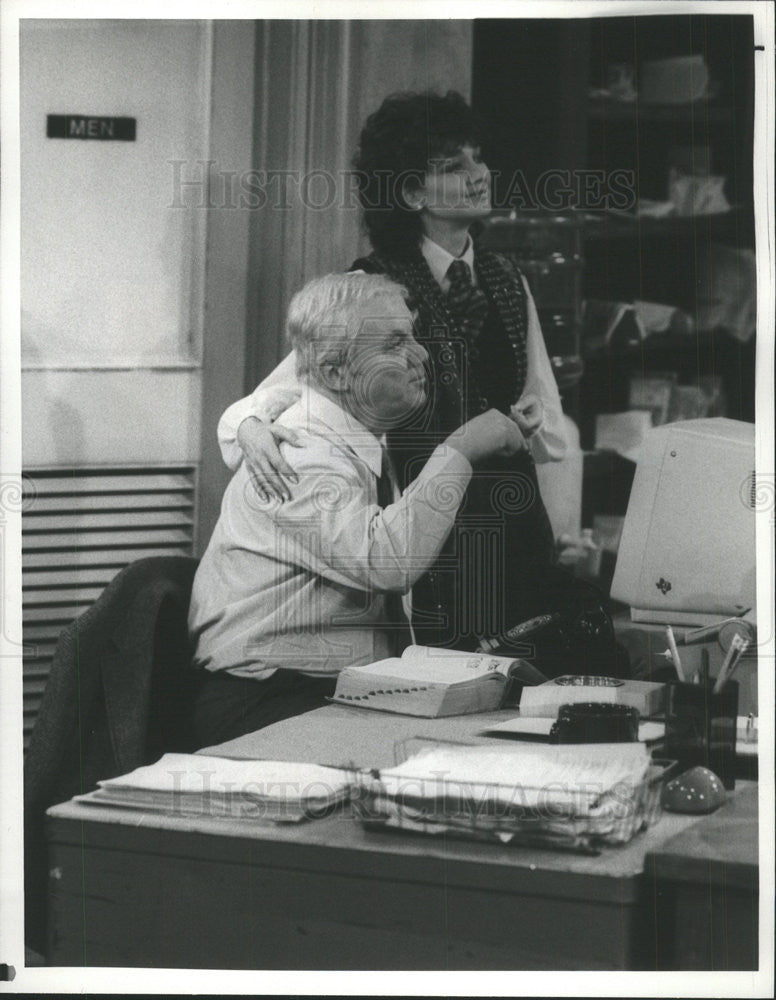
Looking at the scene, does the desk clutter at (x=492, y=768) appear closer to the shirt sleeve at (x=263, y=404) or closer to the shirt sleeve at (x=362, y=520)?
the shirt sleeve at (x=362, y=520)

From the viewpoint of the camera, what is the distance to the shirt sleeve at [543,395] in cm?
229

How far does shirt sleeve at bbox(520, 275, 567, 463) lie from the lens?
2.29 m

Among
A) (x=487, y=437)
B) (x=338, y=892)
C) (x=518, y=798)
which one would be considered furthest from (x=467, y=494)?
(x=338, y=892)

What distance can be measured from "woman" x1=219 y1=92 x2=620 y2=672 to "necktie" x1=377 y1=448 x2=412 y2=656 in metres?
0.02

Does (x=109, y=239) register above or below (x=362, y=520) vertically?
above

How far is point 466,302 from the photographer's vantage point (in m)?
2.28

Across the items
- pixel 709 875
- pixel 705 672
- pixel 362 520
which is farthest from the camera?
pixel 362 520

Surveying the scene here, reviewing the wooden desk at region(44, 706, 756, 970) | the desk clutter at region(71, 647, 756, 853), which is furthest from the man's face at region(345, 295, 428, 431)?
the wooden desk at region(44, 706, 756, 970)

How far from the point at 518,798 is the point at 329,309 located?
3.20 ft

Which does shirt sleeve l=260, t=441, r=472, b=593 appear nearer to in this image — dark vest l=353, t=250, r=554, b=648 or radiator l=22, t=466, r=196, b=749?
dark vest l=353, t=250, r=554, b=648

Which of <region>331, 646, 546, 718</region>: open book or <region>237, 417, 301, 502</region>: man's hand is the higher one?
<region>237, 417, 301, 502</region>: man's hand

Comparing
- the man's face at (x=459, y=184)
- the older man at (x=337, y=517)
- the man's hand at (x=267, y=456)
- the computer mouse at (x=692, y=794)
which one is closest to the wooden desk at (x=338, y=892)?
the computer mouse at (x=692, y=794)

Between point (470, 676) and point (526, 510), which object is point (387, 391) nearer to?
point (526, 510)

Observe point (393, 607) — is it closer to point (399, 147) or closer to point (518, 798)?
point (518, 798)
